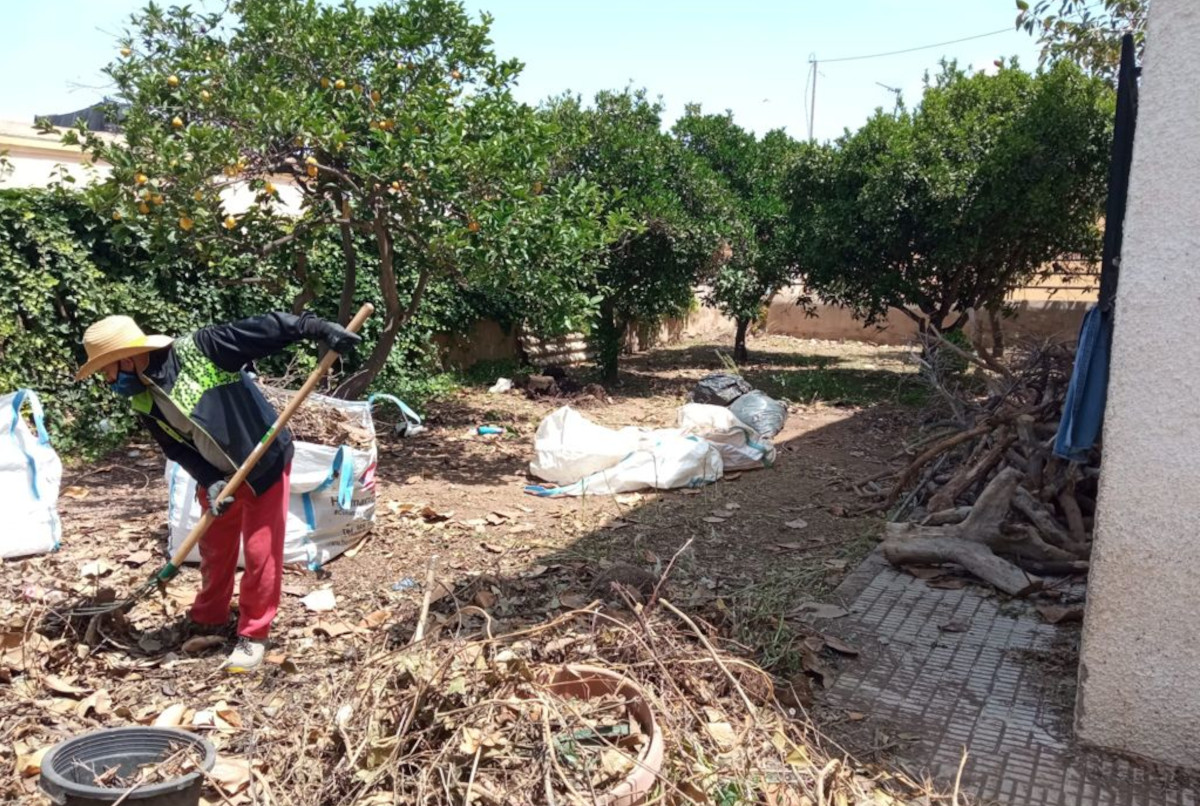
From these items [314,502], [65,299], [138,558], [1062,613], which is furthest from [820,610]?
[65,299]

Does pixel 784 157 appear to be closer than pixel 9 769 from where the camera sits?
No

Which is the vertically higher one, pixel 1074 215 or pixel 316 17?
pixel 316 17

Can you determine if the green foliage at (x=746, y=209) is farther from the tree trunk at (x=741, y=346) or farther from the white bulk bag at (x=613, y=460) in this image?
the white bulk bag at (x=613, y=460)

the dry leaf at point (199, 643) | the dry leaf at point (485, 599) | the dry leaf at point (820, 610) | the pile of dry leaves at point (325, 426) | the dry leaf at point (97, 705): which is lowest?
the dry leaf at point (97, 705)

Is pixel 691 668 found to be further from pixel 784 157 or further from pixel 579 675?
pixel 784 157

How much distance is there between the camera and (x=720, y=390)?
32.1ft

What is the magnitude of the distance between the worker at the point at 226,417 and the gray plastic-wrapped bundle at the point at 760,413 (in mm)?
5246

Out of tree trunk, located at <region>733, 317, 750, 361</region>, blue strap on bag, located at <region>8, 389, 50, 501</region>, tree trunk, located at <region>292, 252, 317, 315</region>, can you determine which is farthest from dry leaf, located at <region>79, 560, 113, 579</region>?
tree trunk, located at <region>733, 317, 750, 361</region>

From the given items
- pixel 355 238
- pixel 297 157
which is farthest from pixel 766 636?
pixel 355 238

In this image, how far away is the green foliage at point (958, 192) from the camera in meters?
10.7

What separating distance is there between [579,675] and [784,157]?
11.1 metres

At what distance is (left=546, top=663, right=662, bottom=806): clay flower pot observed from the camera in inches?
104

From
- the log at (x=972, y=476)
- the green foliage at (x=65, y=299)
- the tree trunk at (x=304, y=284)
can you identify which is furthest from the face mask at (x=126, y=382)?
the log at (x=972, y=476)

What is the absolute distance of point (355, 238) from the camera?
987 centimetres
